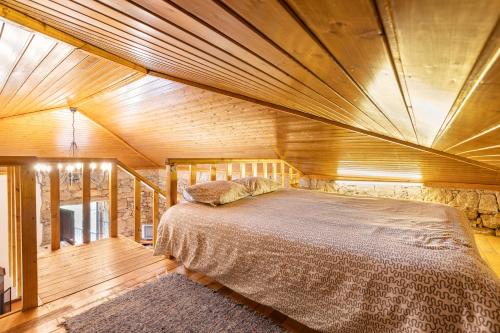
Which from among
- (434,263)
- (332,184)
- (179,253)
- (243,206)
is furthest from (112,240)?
(332,184)

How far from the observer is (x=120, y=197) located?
6.56 metres

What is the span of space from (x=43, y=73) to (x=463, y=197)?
5343 millimetres

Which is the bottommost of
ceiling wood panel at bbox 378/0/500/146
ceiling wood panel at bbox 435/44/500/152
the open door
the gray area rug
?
the open door

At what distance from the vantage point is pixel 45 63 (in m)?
1.98

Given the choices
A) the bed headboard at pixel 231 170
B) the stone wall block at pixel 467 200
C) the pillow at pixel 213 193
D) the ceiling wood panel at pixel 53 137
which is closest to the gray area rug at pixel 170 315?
the pillow at pixel 213 193

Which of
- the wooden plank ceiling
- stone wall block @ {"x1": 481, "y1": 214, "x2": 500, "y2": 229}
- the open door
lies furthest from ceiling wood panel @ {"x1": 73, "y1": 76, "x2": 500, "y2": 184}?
the open door

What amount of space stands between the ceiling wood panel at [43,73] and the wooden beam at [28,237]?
0.78m

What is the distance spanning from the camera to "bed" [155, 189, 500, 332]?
41.3 inches

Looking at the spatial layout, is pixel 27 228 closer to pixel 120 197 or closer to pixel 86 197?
pixel 86 197

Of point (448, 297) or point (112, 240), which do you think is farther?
point (112, 240)

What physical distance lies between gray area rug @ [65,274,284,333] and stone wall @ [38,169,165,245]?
4646 mm

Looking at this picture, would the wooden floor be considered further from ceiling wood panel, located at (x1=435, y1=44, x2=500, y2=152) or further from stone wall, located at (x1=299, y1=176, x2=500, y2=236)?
ceiling wood panel, located at (x1=435, y1=44, x2=500, y2=152)

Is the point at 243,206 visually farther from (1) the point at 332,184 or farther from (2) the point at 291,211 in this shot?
(1) the point at 332,184

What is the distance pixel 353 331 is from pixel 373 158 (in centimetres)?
282
